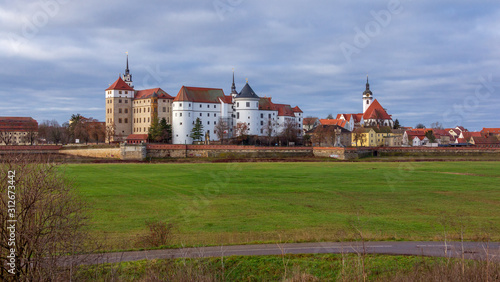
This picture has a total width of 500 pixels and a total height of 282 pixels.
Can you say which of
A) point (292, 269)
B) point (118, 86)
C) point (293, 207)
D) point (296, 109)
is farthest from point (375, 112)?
point (292, 269)

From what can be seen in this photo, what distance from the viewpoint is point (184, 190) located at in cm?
3431

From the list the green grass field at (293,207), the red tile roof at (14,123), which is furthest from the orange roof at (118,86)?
the green grass field at (293,207)

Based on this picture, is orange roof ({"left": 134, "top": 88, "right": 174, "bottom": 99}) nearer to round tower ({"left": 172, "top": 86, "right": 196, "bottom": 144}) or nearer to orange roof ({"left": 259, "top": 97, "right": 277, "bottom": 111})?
round tower ({"left": 172, "top": 86, "right": 196, "bottom": 144})

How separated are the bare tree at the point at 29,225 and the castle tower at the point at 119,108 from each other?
10278 cm

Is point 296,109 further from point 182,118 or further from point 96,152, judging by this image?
point 96,152

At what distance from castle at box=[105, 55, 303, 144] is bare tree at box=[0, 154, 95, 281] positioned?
299ft

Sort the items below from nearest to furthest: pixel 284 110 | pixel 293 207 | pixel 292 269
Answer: pixel 292 269, pixel 293 207, pixel 284 110

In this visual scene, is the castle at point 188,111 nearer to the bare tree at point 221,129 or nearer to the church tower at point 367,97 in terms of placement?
the bare tree at point 221,129

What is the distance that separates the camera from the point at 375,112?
476 feet

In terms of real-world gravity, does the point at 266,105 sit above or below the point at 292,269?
above

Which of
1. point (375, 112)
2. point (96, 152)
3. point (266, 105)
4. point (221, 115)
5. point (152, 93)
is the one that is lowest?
point (96, 152)

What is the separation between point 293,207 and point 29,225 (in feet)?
58.0

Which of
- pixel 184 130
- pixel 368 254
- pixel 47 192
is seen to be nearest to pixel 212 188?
pixel 368 254

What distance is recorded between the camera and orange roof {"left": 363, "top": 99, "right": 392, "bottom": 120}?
144000 millimetres
